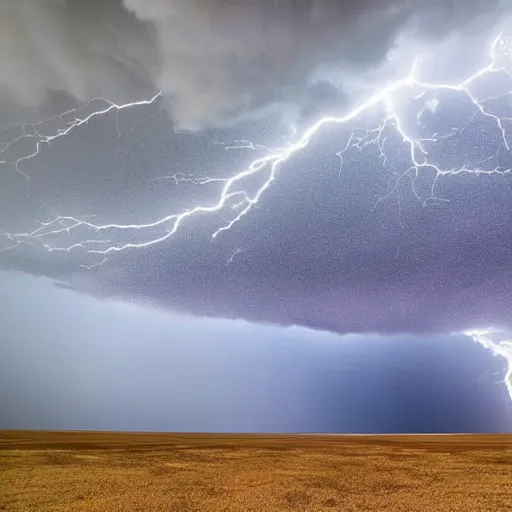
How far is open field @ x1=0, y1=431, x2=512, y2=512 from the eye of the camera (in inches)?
113

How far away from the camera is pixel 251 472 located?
3559 mm

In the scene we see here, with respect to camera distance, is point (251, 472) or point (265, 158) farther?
Result: point (265, 158)

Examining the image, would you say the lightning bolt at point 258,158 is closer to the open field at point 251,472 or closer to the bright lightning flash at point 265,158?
the bright lightning flash at point 265,158

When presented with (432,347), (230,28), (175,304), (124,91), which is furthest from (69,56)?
(432,347)

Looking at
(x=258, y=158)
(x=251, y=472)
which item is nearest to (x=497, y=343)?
(x=251, y=472)

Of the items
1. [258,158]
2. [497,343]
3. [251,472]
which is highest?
[258,158]

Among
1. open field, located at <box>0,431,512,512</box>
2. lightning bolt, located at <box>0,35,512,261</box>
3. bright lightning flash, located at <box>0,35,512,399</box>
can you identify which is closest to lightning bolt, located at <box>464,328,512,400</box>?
bright lightning flash, located at <box>0,35,512,399</box>

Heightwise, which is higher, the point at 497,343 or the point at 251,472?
the point at 497,343

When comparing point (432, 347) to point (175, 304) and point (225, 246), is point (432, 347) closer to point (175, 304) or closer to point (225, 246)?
point (225, 246)

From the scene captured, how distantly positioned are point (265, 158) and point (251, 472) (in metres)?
3.26

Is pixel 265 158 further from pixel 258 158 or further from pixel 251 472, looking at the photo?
pixel 251 472

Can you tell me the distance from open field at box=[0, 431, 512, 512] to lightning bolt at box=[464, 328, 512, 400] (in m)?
0.67

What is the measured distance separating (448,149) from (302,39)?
2.07 meters

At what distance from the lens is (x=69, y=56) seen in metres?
5.08
